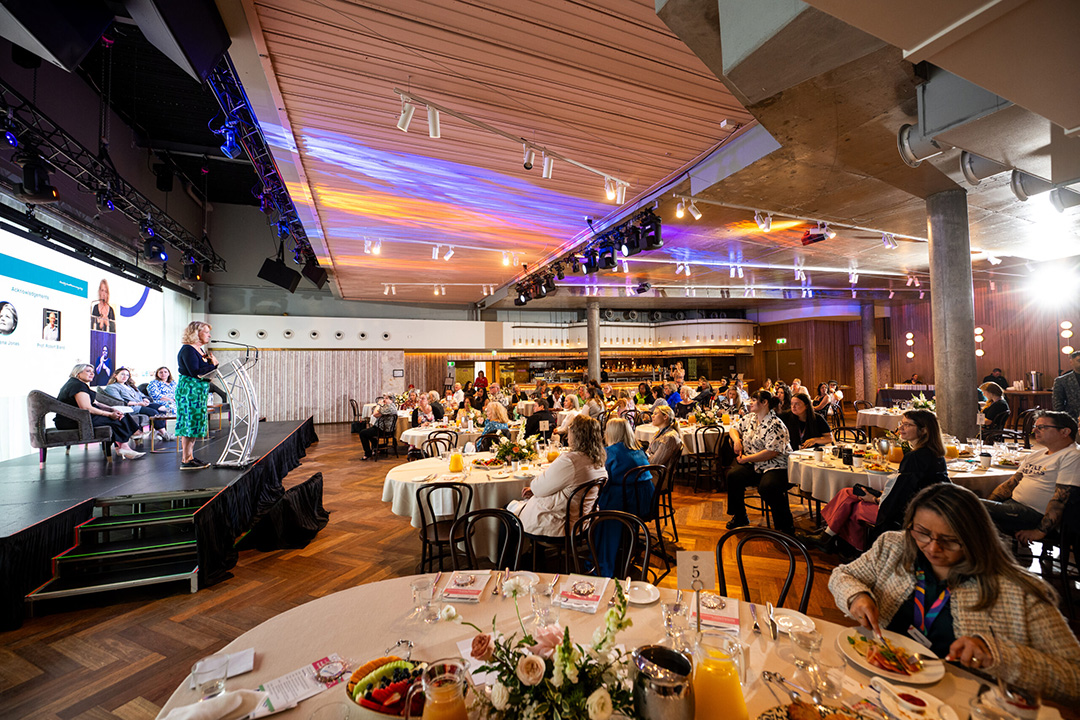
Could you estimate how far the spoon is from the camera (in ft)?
4.08

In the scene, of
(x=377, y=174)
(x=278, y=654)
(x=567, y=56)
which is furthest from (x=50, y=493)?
(x=567, y=56)

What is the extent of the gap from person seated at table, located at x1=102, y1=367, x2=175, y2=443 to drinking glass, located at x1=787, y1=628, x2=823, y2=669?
9.50m

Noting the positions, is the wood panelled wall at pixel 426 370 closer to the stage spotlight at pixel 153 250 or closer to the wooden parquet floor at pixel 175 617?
the stage spotlight at pixel 153 250

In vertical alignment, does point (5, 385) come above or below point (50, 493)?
above

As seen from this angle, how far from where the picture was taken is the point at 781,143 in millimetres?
4070

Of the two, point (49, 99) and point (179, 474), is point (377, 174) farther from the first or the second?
point (49, 99)

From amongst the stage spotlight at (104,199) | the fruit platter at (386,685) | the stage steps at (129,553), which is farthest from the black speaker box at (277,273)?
the fruit platter at (386,685)

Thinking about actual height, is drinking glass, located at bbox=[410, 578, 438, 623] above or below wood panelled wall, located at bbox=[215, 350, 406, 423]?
below

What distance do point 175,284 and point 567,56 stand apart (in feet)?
43.7

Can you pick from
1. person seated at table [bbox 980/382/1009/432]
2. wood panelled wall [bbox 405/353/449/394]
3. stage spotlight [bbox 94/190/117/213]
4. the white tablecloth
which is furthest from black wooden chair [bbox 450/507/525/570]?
wood panelled wall [bbox 405/353/449/394]

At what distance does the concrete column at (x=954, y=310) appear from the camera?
5.29 metres

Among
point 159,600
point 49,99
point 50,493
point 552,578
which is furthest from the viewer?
point 49,99

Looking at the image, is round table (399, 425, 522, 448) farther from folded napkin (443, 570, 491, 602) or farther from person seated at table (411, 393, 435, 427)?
folded napkin (443, 570, 491, 602)

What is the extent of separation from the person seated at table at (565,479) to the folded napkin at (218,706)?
2374 mm
